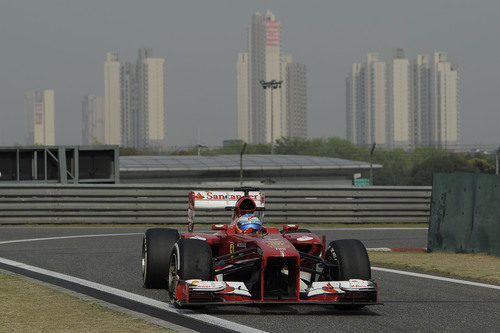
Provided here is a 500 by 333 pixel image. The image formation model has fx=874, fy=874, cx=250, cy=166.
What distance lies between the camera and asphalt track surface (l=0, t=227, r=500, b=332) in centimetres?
766

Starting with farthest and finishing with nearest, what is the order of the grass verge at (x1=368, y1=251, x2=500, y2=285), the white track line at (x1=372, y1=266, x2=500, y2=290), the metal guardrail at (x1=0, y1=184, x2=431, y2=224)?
the metal guardrail at (x1=0, y1=184, x2=431, y2=224), the grass verge at (x1=368, y1=251, x2=500, y2=285), the white track line at (x1=372, y1=266, x2=500, y2=290)

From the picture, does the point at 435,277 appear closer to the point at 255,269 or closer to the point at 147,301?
the point at 255,269

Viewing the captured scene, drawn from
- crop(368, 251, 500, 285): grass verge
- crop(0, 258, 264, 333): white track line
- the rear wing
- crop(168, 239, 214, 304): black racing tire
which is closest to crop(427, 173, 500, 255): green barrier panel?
crop(368, 251, 500, 285): grass verge

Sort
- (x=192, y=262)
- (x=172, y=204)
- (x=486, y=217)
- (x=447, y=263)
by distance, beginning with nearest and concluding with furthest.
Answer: (x=192, y=262)
(x=447, y=263)
(x=486, y=217)
(x=172, y=204)

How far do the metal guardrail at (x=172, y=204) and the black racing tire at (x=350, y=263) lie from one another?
14.3 meters

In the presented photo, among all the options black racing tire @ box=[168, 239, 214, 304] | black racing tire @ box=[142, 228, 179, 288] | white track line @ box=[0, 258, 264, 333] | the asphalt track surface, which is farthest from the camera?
black racing tire @ box=[142, 228, 179, 288]

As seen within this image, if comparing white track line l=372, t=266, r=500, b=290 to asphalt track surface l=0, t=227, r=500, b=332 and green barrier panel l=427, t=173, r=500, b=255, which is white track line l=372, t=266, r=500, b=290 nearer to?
asphalt track surface l=0, t=227, r=500, b=332

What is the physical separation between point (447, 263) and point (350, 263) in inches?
206

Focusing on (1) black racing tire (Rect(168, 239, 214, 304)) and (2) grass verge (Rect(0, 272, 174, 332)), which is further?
(1) black racing tire (Rect(168, 239, 214, 304))

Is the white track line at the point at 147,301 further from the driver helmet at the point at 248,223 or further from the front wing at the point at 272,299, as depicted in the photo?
the driver helmet at the point at 248,223

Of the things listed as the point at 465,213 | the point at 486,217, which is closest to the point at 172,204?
the point at 465,213

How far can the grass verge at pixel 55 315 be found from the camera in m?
7.24

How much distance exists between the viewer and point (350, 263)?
29.2ft

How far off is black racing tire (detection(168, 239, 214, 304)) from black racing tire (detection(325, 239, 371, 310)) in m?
1.33
